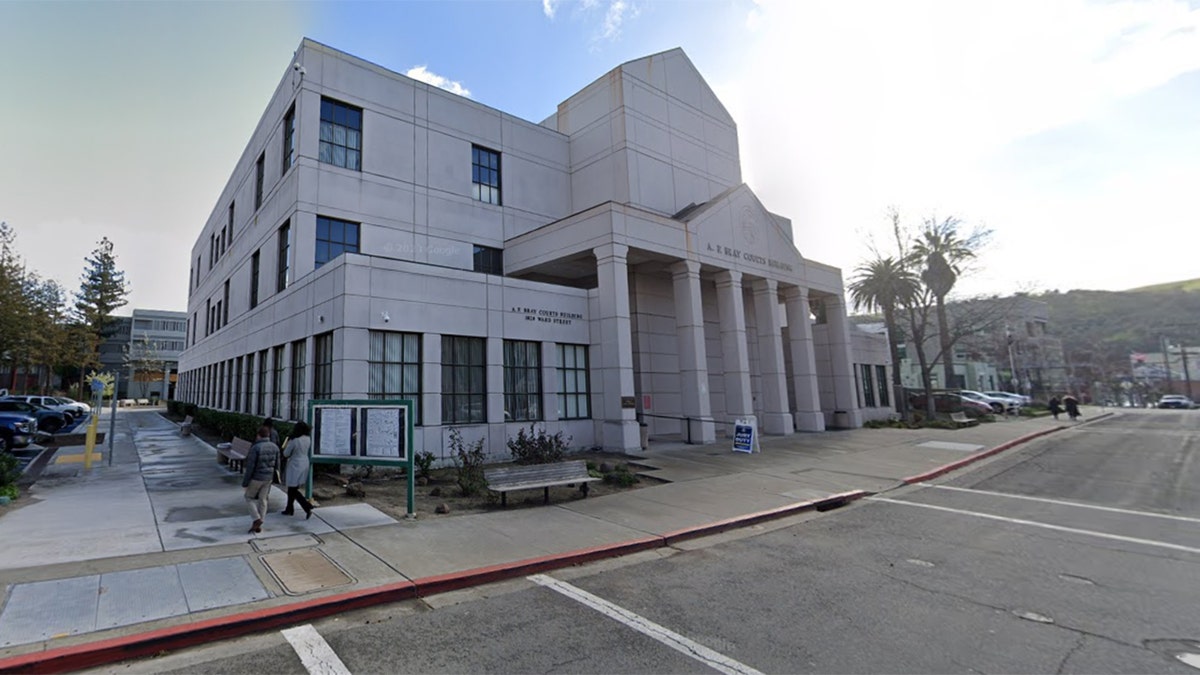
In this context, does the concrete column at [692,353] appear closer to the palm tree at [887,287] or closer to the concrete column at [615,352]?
the concrete column at [615,352]

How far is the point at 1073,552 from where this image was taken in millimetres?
7551

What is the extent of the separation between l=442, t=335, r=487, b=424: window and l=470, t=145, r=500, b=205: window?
833 centimetres

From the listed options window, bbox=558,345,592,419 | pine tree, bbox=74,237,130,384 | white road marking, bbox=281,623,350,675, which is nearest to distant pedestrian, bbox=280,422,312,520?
white road marking, bbox=281,623,350,675

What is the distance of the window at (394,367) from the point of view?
572 inches

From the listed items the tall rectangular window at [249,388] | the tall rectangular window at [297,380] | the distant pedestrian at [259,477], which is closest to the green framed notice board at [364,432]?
the distant pedestrian at [259,477]

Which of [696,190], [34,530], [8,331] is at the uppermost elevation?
[696,190]

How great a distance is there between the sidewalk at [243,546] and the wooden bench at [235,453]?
15.5 inches

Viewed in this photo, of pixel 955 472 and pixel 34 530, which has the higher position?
pixel 34 530

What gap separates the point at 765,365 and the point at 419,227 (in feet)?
55.8

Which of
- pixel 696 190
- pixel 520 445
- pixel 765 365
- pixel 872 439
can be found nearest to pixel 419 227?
pixel 520 445

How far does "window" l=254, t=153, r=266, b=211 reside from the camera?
78.2 feet

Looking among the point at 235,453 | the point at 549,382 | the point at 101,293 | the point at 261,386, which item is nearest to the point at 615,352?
the point at 549,382

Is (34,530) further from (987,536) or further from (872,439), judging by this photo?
(872,439)

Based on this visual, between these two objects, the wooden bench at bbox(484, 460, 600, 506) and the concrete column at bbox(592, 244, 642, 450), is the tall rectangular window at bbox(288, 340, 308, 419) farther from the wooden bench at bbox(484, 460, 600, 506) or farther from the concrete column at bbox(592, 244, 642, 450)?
the concrete column at bbox(592, 244, 642, 450)
